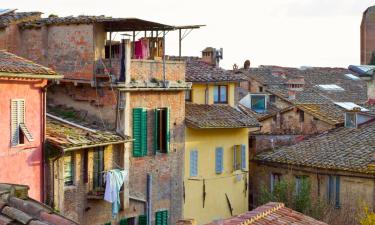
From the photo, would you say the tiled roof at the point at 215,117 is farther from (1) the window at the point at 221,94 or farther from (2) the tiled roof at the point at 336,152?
(2) the tiled roof at the point at 336,152

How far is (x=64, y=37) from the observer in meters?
24.7

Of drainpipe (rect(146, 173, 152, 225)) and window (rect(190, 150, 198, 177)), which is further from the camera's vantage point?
window (rect(190, 150, 198, 177))

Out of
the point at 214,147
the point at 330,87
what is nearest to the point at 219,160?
the point at 214,147

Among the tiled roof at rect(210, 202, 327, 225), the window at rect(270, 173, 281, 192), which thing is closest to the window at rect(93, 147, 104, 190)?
the tiled roof at rect(210, 202, 327, 225)

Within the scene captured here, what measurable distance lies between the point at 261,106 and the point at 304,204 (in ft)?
39.1

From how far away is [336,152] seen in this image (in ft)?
101

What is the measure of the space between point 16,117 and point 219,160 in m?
11.6

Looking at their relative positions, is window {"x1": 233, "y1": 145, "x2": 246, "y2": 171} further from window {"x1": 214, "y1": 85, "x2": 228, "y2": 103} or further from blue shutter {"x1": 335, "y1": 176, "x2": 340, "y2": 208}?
blue shutter {"x1": 335, "y1": 176, "x2": 340, "y2": 208}

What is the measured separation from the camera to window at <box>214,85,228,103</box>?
1233 inches

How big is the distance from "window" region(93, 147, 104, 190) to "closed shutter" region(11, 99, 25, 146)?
11.1ft

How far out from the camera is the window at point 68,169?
21.6 m

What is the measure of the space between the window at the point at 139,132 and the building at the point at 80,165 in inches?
35.5

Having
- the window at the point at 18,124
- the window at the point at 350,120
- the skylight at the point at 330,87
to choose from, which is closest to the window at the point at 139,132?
the window at the point at 18,124

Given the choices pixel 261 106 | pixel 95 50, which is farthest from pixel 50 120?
pixel 261 106
